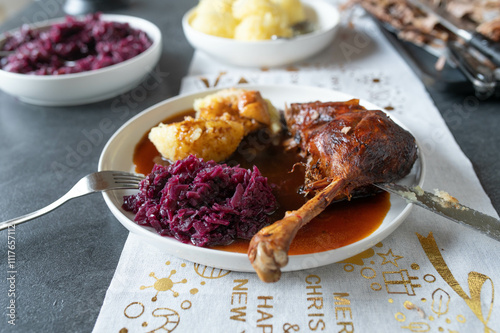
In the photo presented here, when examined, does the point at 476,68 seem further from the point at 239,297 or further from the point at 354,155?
the point at 239,297

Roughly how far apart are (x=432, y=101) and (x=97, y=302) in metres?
2.96

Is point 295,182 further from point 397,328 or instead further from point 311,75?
point 311,75

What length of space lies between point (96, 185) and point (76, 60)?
2.06m

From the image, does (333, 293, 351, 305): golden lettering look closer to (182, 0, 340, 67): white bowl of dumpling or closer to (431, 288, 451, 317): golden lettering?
(431, 288, 451, 317): golden lettering

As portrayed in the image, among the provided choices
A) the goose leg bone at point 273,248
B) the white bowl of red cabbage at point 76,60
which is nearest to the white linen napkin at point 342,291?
the goose leg bone at point 273,248

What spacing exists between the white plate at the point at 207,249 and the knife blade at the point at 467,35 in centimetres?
126

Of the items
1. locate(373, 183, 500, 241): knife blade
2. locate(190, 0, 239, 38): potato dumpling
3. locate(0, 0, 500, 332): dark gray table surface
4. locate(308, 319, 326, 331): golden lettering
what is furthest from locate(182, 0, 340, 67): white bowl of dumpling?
locate(308, 319, 326, 331): golden lettering

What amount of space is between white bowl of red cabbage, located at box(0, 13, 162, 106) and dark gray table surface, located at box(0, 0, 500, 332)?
0.19m

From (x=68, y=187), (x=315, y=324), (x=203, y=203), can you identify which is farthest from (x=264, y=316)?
(x=68, y=187)

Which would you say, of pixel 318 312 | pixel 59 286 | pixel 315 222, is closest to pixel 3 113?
pixel 59 286

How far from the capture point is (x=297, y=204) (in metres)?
2.23

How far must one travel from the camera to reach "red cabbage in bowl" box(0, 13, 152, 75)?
11.6ft

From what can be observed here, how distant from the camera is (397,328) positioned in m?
1.64

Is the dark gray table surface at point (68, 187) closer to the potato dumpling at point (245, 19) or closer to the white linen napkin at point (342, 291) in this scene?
the white linen napkin at point (342, 291)
